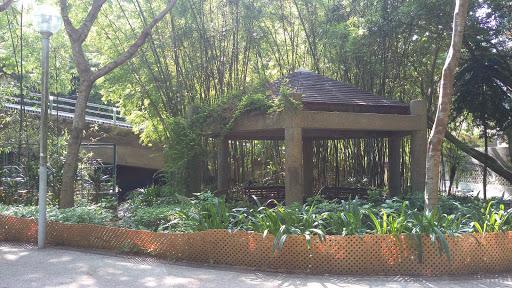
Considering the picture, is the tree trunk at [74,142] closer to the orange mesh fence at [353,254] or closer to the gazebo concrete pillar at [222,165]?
the orange mesh fence at [353,254]

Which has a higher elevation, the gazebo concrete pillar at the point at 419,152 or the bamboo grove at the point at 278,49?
the bamboo grove at the point at 278,49

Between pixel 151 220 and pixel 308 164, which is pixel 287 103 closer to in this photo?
pixel 151 220

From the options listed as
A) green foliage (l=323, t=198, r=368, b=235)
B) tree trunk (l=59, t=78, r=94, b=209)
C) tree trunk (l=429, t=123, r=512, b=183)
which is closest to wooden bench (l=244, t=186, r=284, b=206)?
tree trunk (l=59, t=78, r=94, b=209)

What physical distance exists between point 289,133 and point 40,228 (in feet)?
13.1

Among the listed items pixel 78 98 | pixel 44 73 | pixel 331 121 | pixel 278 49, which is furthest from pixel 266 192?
pixel 44 73

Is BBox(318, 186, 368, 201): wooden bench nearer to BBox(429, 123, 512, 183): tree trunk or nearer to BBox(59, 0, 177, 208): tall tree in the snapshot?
BBox(429, 123, 512, 183): tree trunk

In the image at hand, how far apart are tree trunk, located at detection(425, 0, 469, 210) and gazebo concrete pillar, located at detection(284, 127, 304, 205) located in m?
2.16

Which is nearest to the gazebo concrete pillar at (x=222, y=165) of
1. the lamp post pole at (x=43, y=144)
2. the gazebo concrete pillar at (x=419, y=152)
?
the gazebo concrete pillar at (x=419, y=152)

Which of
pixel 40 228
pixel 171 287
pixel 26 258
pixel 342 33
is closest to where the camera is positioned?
pixel 171 287

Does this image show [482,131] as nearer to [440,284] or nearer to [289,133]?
[289,133]

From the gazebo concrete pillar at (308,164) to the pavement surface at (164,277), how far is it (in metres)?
5.67

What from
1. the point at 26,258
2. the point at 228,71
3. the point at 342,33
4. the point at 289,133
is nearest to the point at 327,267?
the point at 289,133

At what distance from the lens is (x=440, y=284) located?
4512 mm

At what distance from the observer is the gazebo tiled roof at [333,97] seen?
308 inches
